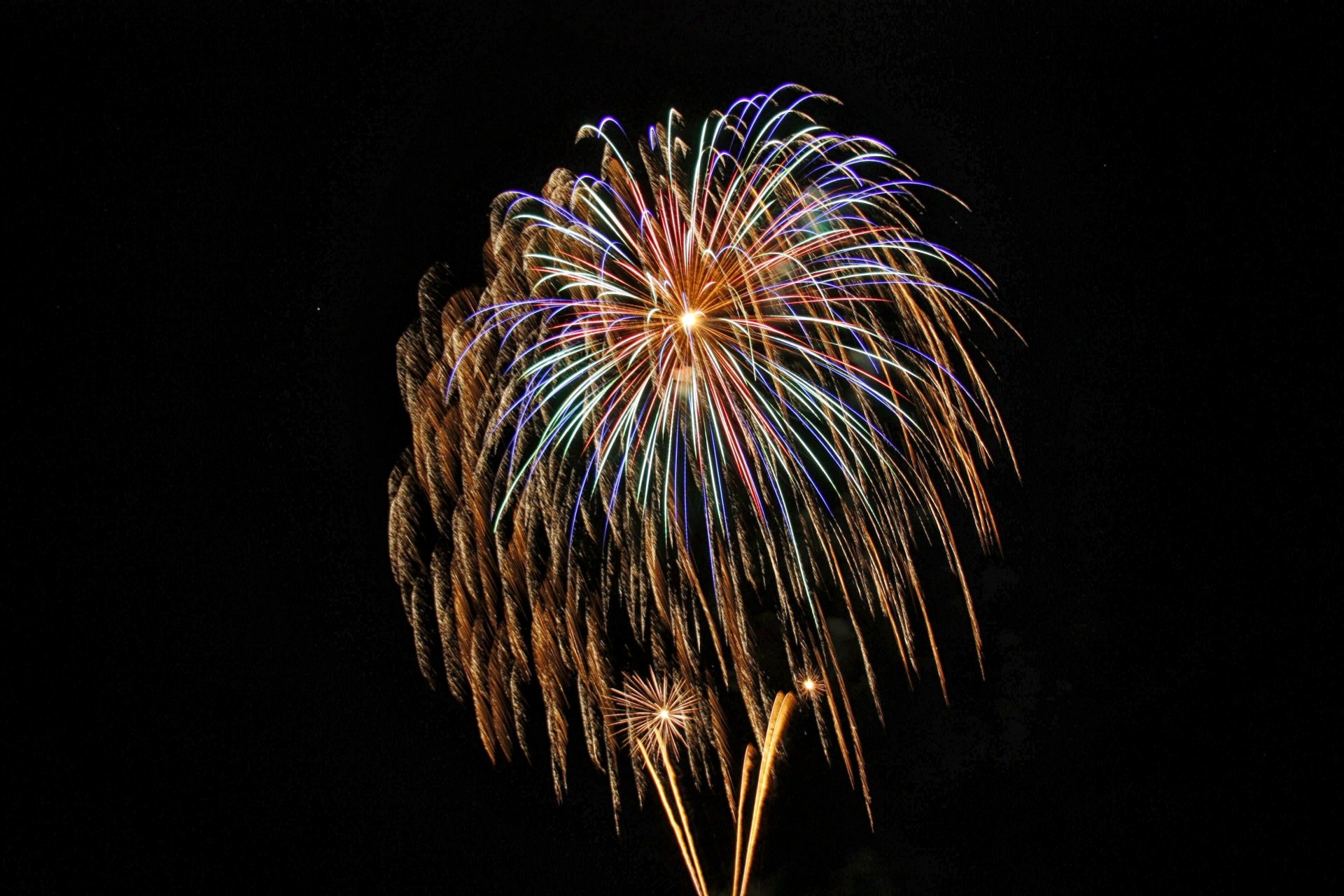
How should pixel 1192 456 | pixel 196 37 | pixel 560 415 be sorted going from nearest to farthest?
1. pixel 560 415
2. pixel 196 37
3. pixel 1192 456

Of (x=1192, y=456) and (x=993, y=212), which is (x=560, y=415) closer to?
(x=993, y=212)

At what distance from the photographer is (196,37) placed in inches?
161

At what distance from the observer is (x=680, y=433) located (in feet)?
12.6

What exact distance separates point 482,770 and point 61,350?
305 centimetres

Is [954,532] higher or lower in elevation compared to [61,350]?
lower

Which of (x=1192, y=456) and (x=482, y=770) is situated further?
(x=1192, y=456)

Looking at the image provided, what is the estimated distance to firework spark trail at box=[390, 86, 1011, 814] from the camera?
3.81m

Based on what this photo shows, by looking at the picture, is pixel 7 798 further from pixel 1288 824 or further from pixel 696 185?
pixel 1288 824

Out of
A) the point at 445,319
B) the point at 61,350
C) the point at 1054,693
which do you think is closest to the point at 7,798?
the point at 61,350

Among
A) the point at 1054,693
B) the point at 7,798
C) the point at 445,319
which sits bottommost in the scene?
the point at 1054,693

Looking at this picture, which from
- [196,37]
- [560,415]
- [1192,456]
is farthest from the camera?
[1192,456]

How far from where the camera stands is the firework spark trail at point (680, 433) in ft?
12.5

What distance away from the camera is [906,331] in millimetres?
4070

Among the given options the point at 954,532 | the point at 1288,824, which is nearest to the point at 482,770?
the point at 954,532
